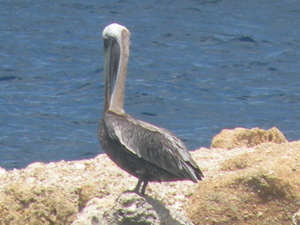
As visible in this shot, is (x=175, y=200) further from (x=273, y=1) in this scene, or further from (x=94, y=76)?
(x=273, y=1)

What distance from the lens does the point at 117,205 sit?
5102 mm

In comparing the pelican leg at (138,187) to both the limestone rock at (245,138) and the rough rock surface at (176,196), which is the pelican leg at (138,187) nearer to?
the rough rock surface at (176,196)

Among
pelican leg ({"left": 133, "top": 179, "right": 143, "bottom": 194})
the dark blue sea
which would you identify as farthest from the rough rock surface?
the dark blue sea

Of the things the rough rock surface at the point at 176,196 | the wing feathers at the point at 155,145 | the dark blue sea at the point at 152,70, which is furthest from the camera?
the dark blue sea at the point at 152,70

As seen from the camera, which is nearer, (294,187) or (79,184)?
(294,187)

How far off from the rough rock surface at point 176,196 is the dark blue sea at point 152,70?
528cm

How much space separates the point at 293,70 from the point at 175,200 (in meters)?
9.85

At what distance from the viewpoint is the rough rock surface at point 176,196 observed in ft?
17.7

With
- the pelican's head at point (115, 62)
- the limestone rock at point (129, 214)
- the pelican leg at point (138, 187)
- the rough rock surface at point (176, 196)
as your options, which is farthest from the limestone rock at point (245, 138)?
the limestone rock at point (129, 214)

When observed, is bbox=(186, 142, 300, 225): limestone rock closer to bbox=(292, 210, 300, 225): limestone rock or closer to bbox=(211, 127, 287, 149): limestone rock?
bbox=(292, 210, 300, 225): limestone rock

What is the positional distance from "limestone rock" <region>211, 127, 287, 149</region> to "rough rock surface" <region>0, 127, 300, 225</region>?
1.14m

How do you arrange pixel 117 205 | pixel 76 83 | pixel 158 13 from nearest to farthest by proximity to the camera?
pixel 117 205
pixel 76 83
pixel 158 13

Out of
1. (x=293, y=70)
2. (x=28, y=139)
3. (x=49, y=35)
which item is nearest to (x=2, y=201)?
(x=28, y=139)

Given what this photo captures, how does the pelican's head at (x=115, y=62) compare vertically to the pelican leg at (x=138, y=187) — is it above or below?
above
